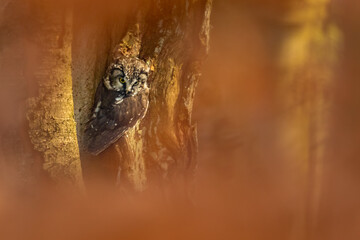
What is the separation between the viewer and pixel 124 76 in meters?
0.70

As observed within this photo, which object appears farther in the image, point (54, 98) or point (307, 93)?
point (307, 93)

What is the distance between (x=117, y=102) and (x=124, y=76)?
0.04 m

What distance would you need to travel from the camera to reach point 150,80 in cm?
74

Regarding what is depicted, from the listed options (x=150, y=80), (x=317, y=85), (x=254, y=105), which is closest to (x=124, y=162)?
(x=150, y=80)

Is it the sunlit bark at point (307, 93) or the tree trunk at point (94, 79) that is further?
the sunlit bark at point (307, 93)

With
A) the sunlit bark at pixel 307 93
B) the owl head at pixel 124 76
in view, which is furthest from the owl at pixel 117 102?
the sunlit bark at pixel 307 93

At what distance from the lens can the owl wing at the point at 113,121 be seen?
0.71m

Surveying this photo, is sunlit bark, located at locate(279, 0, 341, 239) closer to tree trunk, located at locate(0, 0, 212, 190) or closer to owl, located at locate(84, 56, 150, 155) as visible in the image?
tree trunk, located at locate(0, 0, 212, 190)

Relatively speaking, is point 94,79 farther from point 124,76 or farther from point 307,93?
point 307,93

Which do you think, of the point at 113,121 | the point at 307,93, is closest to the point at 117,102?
the point at 113,121

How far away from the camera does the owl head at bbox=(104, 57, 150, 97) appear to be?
→ 27.5 inches

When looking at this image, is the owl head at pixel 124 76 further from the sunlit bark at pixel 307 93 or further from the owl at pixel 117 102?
the sunlit bark at pixel 307 93

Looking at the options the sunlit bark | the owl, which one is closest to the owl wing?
the owl

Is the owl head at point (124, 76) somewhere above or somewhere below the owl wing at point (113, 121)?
above
